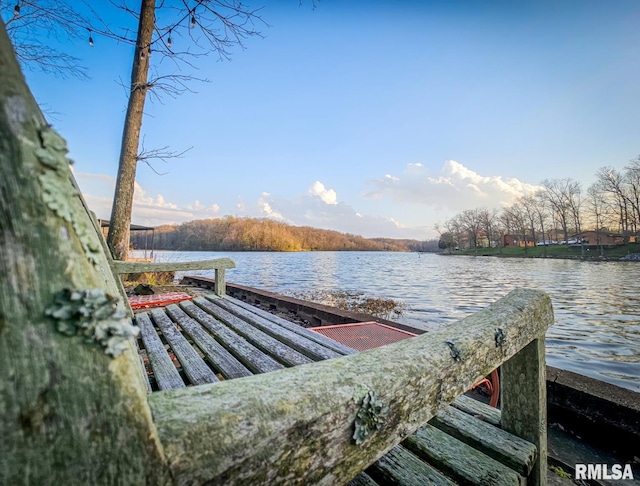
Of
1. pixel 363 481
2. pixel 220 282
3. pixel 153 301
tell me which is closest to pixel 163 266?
pixel 220 282

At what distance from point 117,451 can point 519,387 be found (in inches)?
57.0

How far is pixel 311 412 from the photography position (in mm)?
512

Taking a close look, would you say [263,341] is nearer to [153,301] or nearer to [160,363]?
[160,363]

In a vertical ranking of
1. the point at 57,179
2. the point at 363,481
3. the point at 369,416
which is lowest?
the point at 363,481

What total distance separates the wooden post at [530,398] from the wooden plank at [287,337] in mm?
926

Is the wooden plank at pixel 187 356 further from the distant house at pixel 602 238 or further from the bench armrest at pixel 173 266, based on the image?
the distant house at pixel 602 238

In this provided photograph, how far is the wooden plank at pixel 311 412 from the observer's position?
0.43m

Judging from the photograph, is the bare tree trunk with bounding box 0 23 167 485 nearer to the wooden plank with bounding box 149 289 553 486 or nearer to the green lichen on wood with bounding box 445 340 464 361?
the wooden plank with bounding box 149 289 553 486

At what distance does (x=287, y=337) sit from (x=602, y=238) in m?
63.4

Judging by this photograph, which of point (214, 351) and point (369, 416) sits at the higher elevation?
point (369, 416)

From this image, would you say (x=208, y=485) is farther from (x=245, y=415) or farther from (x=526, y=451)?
(x=526, y=451)

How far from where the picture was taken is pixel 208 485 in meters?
0.42

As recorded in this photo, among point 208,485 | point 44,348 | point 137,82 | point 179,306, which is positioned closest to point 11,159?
point 44,348

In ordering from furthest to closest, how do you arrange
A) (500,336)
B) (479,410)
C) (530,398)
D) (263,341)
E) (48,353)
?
(263,341), (479,410), (530,398), (500,336), (48,353)
